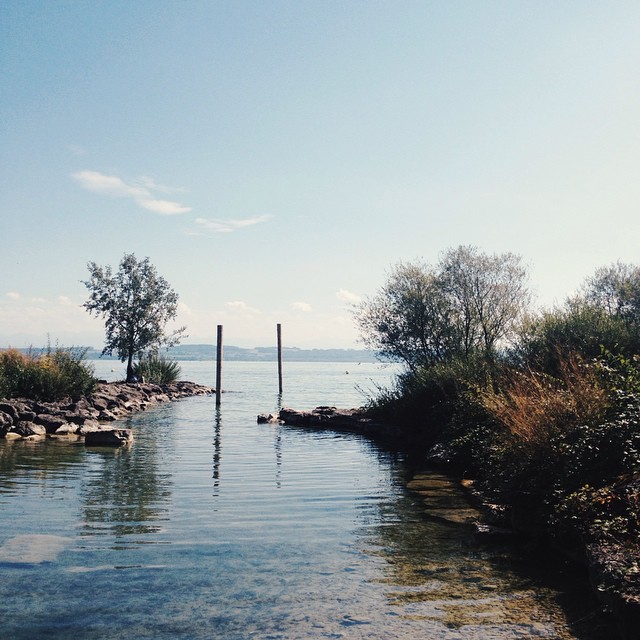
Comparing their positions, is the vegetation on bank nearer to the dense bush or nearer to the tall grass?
the tall grass

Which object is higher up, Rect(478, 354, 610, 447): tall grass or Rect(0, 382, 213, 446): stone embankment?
Rect(478, 354, 610, 447): tall grass

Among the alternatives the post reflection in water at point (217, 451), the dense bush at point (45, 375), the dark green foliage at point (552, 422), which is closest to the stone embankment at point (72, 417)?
the dense bush at point (45, 375)

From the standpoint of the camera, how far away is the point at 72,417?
21.4m

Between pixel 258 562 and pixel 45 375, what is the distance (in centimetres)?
2015

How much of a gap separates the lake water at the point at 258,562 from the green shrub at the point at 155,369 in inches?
1198

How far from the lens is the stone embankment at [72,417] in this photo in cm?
1864

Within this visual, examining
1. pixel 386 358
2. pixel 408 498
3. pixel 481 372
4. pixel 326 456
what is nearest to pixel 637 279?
pixel 386 358

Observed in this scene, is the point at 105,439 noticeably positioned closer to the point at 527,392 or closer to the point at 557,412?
the point at 527,392

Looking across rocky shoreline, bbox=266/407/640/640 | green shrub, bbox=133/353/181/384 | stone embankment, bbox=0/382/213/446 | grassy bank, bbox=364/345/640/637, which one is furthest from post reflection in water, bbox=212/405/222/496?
green shrub, bbox=133/353/181/384

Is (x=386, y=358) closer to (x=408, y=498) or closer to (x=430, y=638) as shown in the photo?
(x=408, y=498)

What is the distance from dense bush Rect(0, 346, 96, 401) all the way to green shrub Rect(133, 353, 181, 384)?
1530cm

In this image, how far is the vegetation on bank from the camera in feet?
25.6

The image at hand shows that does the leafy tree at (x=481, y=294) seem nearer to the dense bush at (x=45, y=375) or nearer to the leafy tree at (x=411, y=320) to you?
the leafy tree at (x=411, y=320)

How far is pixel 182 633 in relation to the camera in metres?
5.36
